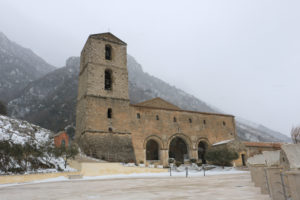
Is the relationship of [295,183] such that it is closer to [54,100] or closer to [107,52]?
[107,52]

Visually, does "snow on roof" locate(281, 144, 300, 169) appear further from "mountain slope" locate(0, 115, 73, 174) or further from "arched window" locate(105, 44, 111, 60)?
"arched window" locate(105, 44, 111, 60)

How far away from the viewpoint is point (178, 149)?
2727 cm

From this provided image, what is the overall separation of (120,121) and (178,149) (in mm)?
9792

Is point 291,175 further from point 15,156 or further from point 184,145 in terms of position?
point 184,145

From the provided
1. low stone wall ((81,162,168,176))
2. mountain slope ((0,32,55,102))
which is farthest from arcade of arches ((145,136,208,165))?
mountain slope ((0,32,55,102))

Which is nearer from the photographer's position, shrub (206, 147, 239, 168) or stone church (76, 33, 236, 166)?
stone church (76, 33, 236, 166)

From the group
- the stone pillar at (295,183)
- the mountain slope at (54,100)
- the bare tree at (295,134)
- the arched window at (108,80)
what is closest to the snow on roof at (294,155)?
the stone pillar at (295,183)

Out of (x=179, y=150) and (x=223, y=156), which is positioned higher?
(x=179, y=150)

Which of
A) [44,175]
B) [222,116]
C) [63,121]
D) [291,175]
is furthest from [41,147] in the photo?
[63,121]

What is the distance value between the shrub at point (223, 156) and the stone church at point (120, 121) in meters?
2.32

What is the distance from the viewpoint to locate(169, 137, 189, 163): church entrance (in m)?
26.8

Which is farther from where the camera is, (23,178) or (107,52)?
(107,52)

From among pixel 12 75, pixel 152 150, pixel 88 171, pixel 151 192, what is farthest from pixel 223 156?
pixel 12 75

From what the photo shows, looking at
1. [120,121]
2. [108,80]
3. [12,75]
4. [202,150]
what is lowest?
[202,150]
